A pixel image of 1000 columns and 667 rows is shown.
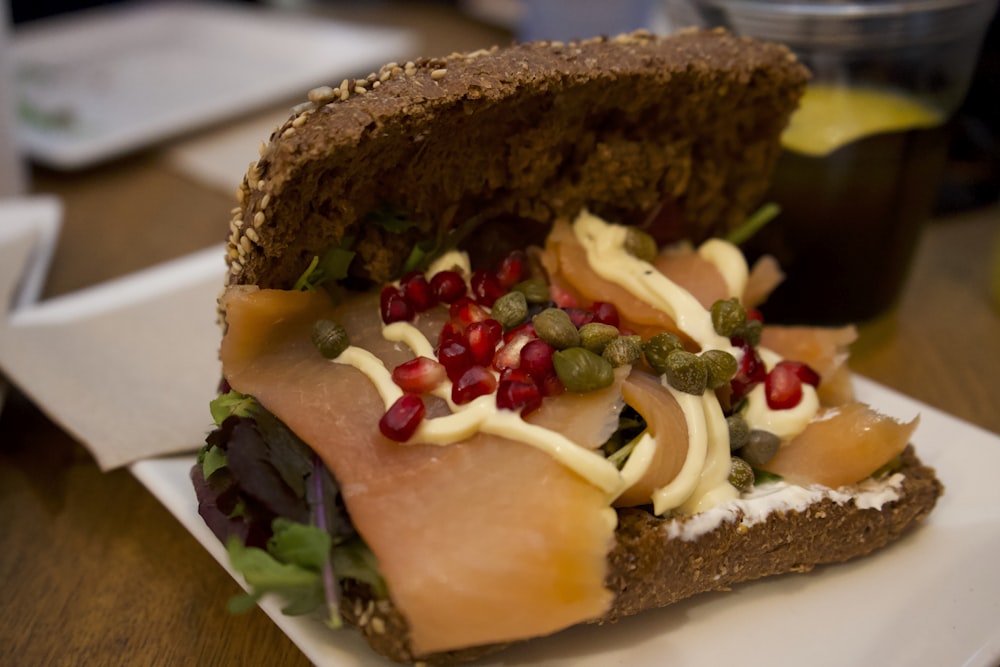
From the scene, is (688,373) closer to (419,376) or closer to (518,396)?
(518,396)

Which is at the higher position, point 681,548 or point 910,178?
point 910,178

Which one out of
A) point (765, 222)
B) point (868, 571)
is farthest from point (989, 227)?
point (868, 571)

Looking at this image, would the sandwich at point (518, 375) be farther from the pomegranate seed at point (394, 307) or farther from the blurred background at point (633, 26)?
the blurred background at point (633, 26)

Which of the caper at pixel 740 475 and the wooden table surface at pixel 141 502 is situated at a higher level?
the caper at pixel 740 475

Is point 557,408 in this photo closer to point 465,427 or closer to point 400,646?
point 465,427

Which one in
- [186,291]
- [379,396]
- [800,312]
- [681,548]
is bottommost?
[186,291]

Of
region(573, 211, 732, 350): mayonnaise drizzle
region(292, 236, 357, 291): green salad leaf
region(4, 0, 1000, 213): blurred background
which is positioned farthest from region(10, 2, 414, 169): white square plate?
region(573, 211, 732, 350): mayonnaise drizzle

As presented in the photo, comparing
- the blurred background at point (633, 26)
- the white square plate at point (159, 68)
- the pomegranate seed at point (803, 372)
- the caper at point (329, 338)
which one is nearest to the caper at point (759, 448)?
the pomegranate seed at point (803, 372)
